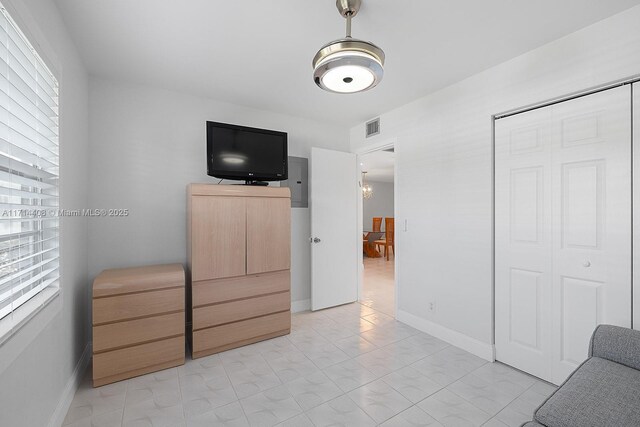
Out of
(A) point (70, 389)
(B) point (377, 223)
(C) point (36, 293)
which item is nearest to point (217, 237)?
(C) point (36, 293)

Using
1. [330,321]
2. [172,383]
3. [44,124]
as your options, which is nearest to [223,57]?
[44,124]

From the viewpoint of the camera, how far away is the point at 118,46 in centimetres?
210

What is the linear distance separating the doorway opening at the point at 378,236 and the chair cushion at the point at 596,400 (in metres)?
2.22

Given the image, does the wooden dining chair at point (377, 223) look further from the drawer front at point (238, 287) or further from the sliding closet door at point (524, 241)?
the sliding closet door at point (524, 241)

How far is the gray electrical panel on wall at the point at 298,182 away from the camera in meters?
3.59

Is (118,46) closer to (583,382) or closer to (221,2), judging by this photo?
(221,2)

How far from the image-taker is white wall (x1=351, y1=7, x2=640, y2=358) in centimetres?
188

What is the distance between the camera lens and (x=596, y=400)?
47.6 inches

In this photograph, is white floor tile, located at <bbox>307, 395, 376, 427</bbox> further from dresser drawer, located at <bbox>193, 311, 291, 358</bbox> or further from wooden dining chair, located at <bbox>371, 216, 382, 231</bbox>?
wooden dining chair, located at <bbox>371, 216, 382, 231</bbox>

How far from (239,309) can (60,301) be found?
131 cm

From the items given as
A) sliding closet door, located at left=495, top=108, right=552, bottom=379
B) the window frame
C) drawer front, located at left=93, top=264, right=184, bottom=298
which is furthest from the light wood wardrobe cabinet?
sliding closet door, located at left=495, top=108, right=552, bottom=379

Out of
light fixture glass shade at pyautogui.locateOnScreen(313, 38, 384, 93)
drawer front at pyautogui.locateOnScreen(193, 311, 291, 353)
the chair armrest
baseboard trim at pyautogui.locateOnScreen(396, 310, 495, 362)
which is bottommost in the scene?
baseboard trim at pyautogui.locateOnScreen(396, 310, 495, 362)

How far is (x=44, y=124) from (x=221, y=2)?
1173 millimetres

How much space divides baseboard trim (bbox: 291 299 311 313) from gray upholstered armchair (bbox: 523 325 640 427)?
2.71m
